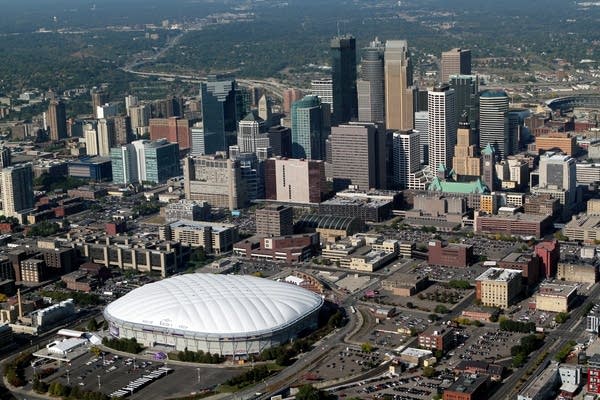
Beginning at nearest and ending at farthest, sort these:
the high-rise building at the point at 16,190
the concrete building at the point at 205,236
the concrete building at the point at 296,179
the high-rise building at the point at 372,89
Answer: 1. the concrete building at the point at 205,236
2. the high-rise building at the point at 16,190
3. the concrete building at the point at 296,179
4. the high-rise building at the point at 372,89

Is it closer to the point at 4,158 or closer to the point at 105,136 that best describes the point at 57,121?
the point at 105,136

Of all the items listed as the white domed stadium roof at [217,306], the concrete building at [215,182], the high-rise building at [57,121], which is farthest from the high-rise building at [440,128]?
the high-rise building at [57,121]

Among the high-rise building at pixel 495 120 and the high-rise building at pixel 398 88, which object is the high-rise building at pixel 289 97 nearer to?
the high-rise building at pixel 398 88

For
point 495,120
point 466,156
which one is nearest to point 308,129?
point 466,156

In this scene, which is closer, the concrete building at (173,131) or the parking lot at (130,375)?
the parking lot at (130,375)

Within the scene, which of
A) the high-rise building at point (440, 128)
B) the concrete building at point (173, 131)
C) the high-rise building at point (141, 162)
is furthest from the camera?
the concrete building at point (173, 131)

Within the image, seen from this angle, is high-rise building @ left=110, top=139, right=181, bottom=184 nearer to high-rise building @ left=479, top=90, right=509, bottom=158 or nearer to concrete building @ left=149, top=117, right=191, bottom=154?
concrete building @ left=149, top=117, right=191, bottom=154
